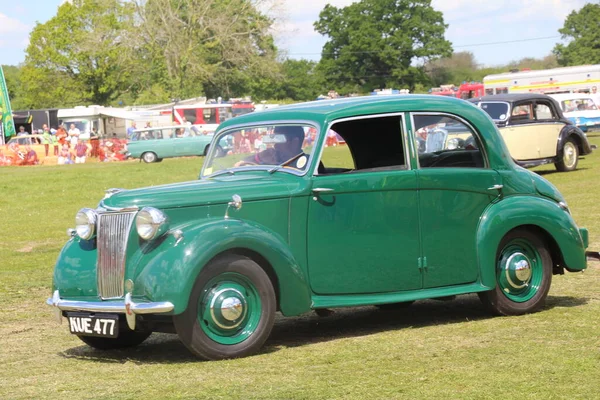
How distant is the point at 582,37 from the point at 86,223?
111m

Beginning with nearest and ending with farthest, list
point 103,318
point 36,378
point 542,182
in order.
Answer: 1. point 36,378
2. point 103,318
3. point 542,182

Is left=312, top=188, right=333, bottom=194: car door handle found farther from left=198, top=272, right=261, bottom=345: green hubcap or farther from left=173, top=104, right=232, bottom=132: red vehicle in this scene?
left=173, top=104, right=232, bottom=132: red vehicle

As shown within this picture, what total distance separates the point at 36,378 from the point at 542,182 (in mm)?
4259

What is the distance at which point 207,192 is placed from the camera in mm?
6461

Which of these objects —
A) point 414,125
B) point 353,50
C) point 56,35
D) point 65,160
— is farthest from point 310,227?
point 353,50

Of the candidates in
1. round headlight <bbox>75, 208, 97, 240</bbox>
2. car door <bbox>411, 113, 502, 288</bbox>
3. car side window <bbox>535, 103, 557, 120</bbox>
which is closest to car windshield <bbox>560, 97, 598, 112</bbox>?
car side window <bbox>535, 103, 557, 120</bbox>

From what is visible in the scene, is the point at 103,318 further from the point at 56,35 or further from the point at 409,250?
the point at 56,35

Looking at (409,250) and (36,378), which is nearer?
(36,378)

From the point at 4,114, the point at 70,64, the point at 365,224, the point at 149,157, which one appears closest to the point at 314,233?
the point at 365,224

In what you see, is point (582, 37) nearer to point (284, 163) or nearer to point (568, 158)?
point (568, 158)

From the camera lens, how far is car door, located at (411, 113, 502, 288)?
7121 mm

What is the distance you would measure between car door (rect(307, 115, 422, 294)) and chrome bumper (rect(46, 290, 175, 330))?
1.19 m

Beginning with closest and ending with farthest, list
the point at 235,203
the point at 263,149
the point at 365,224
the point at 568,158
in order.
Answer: the point at 235,203 < the point at 365,224 < the point at 263,149 < the point at 568,158

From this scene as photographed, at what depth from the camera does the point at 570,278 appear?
948 centimetres
